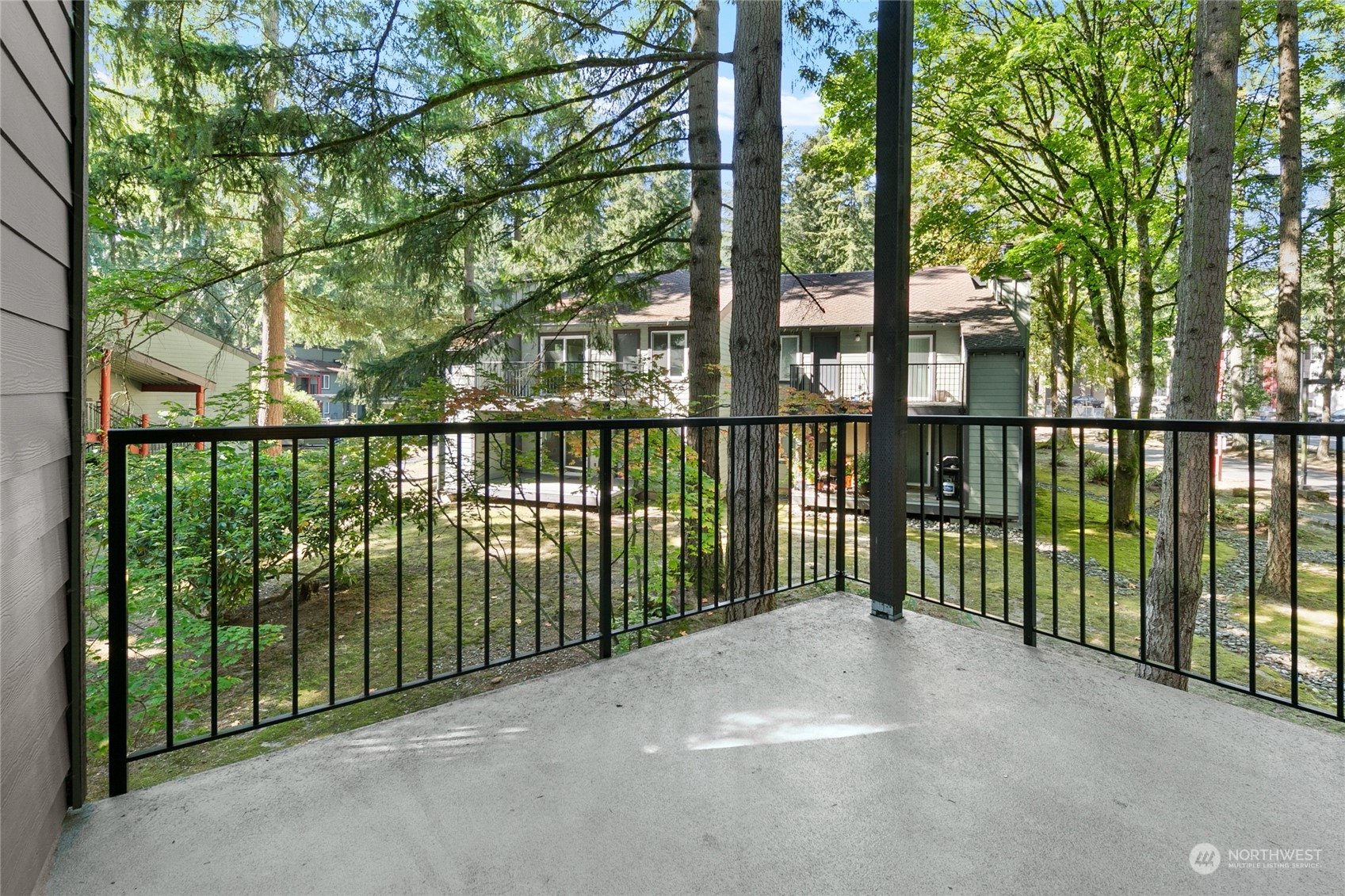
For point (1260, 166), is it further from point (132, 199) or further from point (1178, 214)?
point (132, 199)

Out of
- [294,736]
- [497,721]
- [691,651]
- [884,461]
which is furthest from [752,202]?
[294,736]

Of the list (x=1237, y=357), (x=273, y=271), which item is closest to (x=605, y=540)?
(x=273, y=271)

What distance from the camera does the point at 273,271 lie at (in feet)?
19.7

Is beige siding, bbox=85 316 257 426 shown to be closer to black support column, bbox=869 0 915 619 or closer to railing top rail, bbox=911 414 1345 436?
black support column, bbox=869 0 915 619

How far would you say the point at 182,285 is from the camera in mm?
5320

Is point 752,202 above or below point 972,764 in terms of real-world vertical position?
above

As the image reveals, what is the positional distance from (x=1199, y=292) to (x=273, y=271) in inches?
286

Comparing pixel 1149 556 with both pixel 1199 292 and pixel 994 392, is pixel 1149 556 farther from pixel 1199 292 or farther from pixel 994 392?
pixel 1199 292

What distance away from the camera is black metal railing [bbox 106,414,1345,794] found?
2.03 m

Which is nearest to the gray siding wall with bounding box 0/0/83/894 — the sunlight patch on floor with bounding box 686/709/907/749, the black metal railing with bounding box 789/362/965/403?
the sunlight patch on floor with bounding box 686/709/907/749

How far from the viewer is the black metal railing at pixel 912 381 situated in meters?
12.1

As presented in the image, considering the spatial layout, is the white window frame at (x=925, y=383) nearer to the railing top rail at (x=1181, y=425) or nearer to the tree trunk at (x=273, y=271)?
the railing top rail at (x=1181, y=425)

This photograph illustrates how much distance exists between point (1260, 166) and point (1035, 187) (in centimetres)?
286

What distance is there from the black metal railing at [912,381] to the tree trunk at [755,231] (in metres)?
7.62
